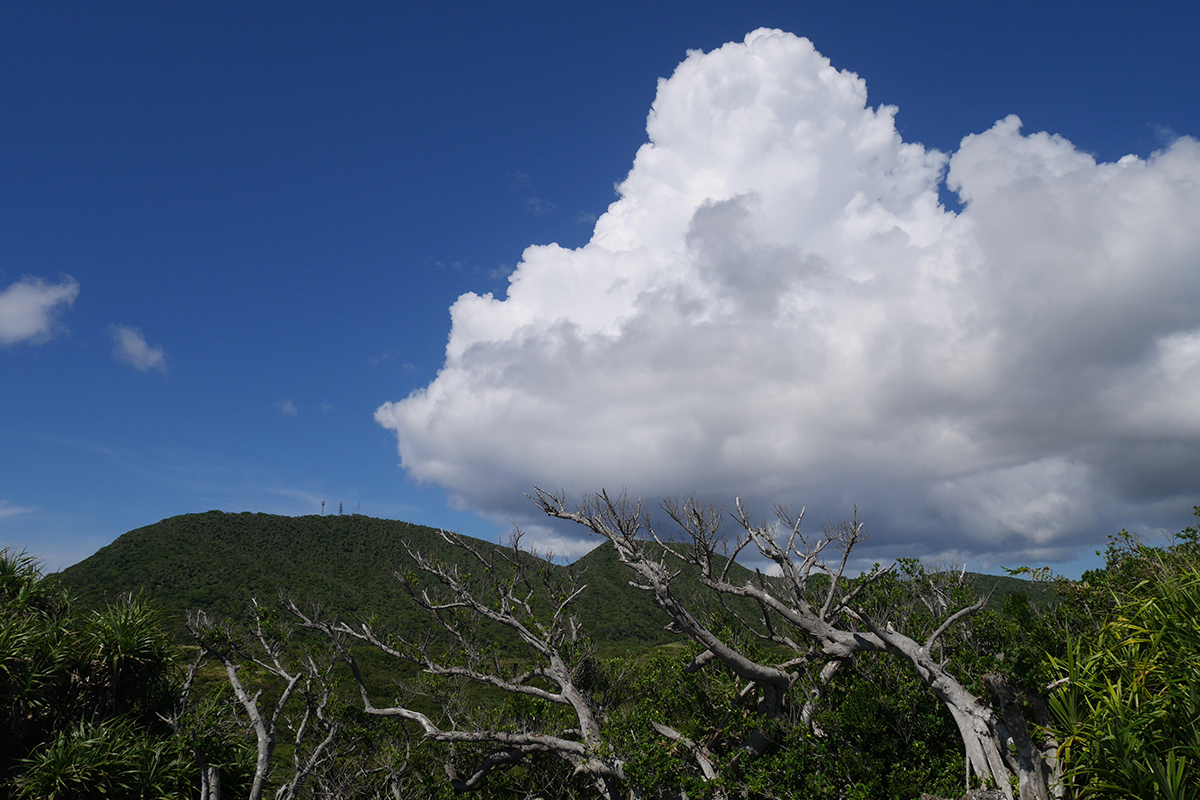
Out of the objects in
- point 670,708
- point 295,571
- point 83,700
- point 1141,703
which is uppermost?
point 295,571

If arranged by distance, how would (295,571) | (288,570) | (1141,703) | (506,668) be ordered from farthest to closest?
(295,571), (288,570), (506,668), (1141,703)

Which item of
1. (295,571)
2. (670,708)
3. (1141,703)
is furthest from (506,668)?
(295,571)

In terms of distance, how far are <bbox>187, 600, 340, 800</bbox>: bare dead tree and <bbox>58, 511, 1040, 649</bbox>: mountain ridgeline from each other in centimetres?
Answer: 4174

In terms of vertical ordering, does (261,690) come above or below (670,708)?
above

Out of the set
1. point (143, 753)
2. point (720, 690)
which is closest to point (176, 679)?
point (143, 753)

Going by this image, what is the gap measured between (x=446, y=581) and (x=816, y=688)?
401 inches

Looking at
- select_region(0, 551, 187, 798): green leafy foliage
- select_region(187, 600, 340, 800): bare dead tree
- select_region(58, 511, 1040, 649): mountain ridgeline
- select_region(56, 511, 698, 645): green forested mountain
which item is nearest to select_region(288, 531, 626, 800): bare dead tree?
select_region(187, 600, 340, 800): bare dead tree

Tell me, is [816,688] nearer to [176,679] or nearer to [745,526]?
[745,526]

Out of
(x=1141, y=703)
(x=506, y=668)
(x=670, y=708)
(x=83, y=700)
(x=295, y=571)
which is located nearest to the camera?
(x=1141, y=703)

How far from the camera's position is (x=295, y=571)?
288ft

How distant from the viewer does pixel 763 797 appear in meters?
11.4

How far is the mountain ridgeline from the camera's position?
69.7m

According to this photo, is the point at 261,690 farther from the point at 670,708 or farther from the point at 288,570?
Result: the point at 288,570

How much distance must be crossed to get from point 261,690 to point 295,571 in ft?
277
